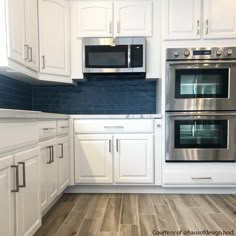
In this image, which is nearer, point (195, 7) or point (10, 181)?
point (10, 181)

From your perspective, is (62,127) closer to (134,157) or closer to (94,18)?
(134,157)

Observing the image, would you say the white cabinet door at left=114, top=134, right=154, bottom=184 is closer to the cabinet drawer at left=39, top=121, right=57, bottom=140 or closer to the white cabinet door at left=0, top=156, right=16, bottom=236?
the cabinet drawer at left=39, top=121, right=57, bottom=140

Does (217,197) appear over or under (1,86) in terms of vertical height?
under

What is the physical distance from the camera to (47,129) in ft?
6.72

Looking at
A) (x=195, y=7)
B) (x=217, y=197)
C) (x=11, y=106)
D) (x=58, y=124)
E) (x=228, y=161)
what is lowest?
(x=217, y=197)

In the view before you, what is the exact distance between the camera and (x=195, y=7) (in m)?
2.65

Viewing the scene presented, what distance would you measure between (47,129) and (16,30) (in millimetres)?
828

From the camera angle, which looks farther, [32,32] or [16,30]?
[32,32]

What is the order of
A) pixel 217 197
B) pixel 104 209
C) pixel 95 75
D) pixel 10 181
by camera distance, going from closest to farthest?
pixel 10 181 < pixel 104 209 < pixel 217 197 < pixel 95 75

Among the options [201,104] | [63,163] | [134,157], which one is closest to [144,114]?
[134,157]

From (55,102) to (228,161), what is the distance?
214 centimetres

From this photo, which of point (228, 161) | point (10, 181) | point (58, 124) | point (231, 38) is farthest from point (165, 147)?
point (10, 181)

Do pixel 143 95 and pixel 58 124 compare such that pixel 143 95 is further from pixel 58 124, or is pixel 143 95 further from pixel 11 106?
pixel 11 106

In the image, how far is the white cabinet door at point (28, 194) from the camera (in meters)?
1.37
